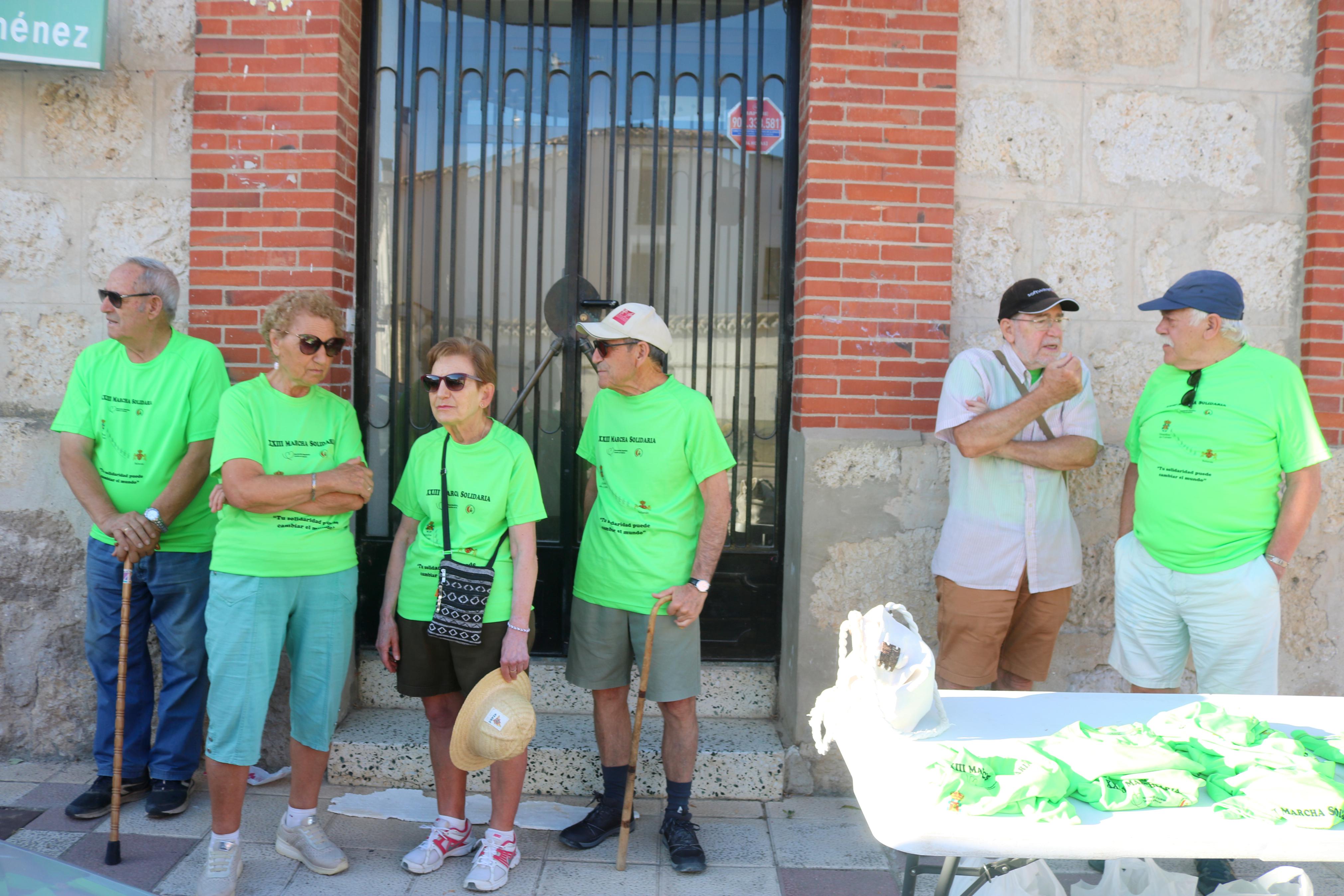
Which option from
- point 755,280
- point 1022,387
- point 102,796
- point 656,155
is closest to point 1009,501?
point 1022,387

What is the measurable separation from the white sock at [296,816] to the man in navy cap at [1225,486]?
296 cm

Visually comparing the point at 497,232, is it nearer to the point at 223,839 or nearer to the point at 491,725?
the point at 491,725

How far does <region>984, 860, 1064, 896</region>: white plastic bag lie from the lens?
2.57m

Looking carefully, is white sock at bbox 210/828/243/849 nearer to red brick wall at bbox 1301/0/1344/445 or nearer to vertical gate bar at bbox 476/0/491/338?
vertical gate bar at bbox 476/0/491/338

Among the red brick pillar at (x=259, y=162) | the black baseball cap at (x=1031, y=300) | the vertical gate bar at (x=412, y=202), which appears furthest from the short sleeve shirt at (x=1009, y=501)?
the red brick pillar at (x=259, y=162)

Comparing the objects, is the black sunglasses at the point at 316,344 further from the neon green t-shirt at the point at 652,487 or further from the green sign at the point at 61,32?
the green sign at the point at 61,32

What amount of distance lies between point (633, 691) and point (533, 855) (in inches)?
42.2

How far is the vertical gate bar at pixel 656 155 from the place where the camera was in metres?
4.48

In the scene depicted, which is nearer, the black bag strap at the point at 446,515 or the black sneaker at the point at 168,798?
the black bag strap at the point at 446,515

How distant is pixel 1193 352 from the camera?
337 centimetres

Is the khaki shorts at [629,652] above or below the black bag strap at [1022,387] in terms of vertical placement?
below

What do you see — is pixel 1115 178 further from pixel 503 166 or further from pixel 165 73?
pixel 165 73

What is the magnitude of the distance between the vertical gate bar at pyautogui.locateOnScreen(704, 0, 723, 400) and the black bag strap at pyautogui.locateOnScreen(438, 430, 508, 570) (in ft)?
5.10

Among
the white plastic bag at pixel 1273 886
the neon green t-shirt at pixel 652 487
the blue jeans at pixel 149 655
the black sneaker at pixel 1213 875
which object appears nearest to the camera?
the white plastic bag at pixel 1273 886
